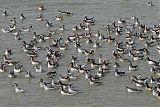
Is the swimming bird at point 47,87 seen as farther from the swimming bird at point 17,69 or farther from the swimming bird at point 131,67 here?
the swimming bird at point 131,67

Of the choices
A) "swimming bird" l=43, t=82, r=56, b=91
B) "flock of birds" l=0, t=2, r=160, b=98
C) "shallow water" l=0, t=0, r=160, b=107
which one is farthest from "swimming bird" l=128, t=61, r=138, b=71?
"swimming bird" l=43, t=82, r=56, b=91

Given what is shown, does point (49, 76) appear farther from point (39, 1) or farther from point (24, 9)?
point (39, 1)

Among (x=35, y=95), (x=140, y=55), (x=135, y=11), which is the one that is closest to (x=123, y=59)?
(x=140, y=55)

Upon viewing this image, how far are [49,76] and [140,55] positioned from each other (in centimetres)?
753

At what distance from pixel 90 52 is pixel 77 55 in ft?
3.34

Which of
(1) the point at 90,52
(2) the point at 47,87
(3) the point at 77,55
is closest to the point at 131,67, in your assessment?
(1) the point at 90,52

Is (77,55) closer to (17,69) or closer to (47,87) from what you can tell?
(17,69)

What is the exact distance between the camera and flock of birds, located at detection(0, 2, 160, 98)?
3691cm

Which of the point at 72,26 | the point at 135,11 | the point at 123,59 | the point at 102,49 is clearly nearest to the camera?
the point at 123,59

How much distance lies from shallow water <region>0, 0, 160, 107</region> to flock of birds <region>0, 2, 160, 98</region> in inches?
15.2

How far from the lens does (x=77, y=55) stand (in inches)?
1671

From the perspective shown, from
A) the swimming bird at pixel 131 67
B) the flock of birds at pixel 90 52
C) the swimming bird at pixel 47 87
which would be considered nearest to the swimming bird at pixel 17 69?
the flock of birds at pixel 90 52

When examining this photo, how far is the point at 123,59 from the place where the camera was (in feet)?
134

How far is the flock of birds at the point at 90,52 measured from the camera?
36.9m
